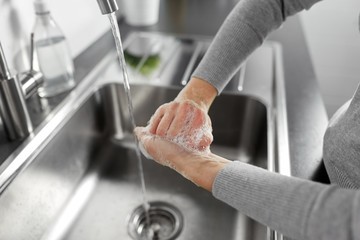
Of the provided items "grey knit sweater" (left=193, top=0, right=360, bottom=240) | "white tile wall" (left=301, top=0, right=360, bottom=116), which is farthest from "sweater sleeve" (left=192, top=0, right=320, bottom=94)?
"white tile wall" (left=301, top=0, right=360, bottom=116)

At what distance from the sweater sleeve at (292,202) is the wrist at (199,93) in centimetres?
19

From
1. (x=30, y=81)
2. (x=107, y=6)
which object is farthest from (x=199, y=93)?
(x=30, y=81)

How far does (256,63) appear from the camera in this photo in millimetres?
927

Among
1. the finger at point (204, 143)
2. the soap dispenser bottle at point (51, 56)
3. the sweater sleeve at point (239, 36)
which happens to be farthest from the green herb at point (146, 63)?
the finger at point (204, 143)

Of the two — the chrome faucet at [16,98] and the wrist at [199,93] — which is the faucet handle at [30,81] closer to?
the chrome faucet at [16,98]

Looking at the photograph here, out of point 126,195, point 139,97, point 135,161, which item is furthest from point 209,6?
point 126,195

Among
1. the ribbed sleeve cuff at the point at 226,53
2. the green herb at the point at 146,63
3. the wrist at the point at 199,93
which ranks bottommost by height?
the green herb at the point at 146,63

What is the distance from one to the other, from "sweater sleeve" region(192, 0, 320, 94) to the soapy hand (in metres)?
0.09

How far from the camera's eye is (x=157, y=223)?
70 centimetres

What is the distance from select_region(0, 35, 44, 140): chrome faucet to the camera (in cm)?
56

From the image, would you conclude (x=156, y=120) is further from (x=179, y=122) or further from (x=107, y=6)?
(x=107, y=6)

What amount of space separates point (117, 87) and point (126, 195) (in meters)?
0.28

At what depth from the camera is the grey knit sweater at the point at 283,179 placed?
0.33 metres

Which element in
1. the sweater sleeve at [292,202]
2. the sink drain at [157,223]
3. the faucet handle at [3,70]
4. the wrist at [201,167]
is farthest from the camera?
the sink drain at [157,223]
